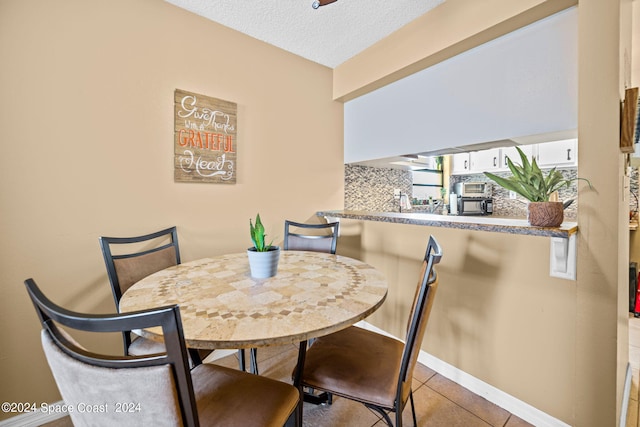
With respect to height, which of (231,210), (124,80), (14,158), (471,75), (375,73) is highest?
(375,73)

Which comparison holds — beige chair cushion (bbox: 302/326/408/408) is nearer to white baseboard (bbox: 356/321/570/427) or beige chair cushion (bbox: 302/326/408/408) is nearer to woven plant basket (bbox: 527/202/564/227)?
white baseboard (bbox: 356/321/570/427)

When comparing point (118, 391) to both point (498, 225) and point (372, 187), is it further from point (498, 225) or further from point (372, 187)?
point (372, 187)

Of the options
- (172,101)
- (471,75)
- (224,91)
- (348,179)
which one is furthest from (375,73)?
(172,101)

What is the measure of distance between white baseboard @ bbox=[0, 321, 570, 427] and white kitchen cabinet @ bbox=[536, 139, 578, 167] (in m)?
2.72

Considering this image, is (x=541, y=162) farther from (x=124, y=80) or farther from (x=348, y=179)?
(x=124, y=80)

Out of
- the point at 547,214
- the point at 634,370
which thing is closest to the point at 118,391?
the point at 547,214

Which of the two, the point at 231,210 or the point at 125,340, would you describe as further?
the point at 231,210

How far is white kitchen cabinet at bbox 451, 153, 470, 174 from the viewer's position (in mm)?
4068

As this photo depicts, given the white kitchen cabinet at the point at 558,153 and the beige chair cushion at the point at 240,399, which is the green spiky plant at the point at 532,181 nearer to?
the beige chair cushion at the point at 240,399

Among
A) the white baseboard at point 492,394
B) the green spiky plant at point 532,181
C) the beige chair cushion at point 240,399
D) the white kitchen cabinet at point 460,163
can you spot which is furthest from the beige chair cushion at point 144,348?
the white kitchen cabinet at point 460,163

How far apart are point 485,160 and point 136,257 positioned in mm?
4173

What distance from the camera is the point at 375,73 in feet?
7.66

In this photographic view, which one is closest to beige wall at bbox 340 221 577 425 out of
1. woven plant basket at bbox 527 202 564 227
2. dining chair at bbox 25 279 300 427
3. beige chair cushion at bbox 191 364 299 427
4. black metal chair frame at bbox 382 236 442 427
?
woven plant basket at bbox 527 202 564 227

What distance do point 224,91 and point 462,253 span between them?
204cm
